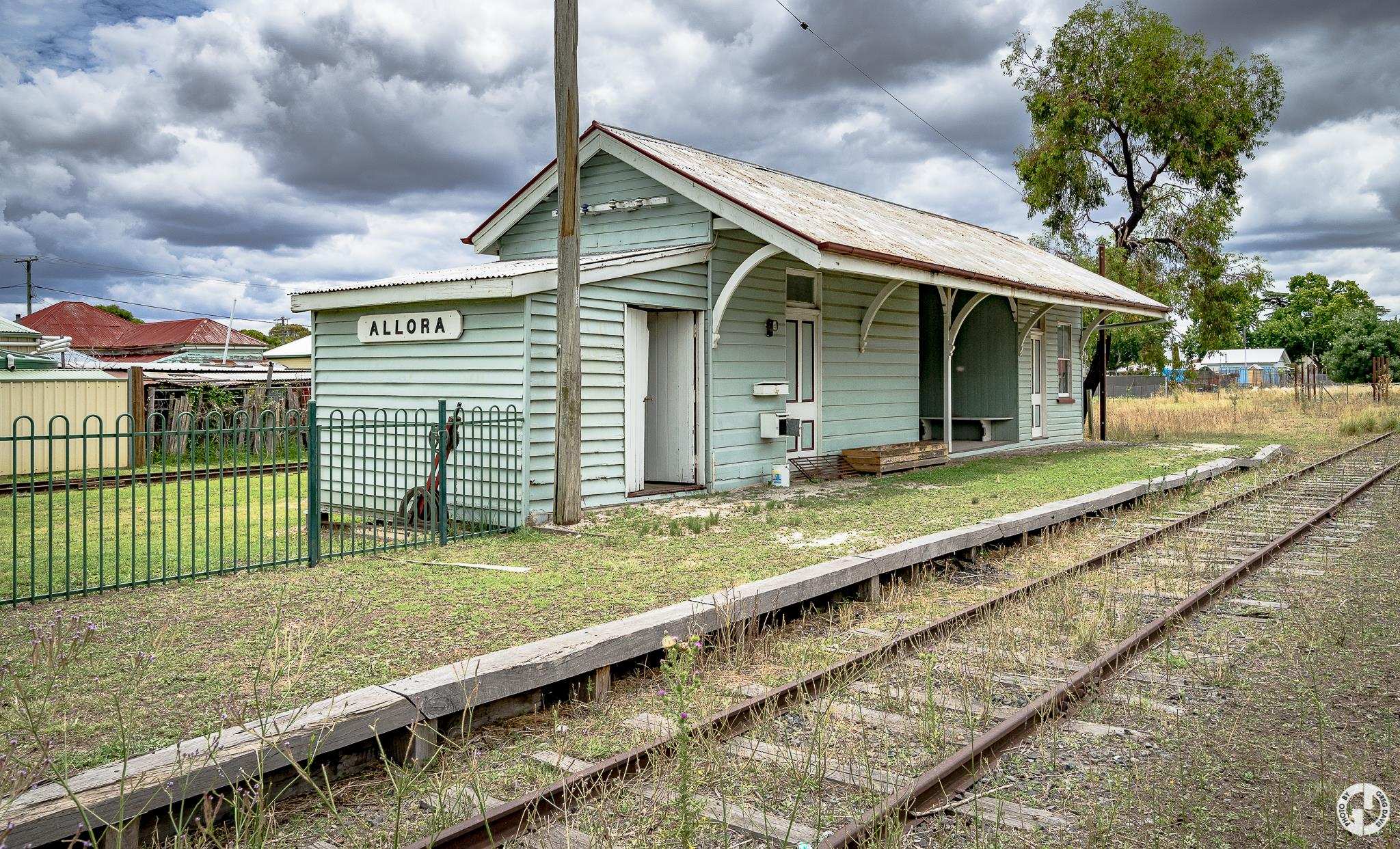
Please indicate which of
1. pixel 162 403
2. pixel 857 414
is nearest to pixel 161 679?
pixel 857 414

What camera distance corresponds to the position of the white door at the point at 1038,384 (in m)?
20.3

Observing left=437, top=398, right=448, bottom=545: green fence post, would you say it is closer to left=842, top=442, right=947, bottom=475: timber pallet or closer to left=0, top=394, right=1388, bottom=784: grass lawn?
left=0, top=394, right=1388, bottom=784: grass lawn

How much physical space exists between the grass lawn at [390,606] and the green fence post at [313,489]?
22cm

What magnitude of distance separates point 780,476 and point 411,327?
5.19m

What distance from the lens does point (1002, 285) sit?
49.3 ft

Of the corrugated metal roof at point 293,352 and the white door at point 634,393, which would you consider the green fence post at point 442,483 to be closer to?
the white door at point 634,393

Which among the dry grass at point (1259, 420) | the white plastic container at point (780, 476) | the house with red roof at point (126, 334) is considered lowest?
the white plastic container at point (780, 476)

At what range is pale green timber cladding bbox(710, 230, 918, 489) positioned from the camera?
1259 cm

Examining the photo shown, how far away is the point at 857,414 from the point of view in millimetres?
15156

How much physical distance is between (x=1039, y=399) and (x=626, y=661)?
17074mm

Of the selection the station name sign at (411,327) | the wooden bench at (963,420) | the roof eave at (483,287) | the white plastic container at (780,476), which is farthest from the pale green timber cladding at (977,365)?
the station name sign at (411,327)

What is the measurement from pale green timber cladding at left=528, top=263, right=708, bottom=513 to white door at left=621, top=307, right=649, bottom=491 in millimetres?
77

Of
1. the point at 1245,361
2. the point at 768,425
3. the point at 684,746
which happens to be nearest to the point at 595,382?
the point at 768,425

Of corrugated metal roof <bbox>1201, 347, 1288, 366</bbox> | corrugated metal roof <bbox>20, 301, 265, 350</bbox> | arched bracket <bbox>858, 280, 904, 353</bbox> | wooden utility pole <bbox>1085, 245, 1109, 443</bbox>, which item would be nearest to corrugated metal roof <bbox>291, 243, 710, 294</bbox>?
arched bracket <bbox>858, 280, 904, 353</bbox>
